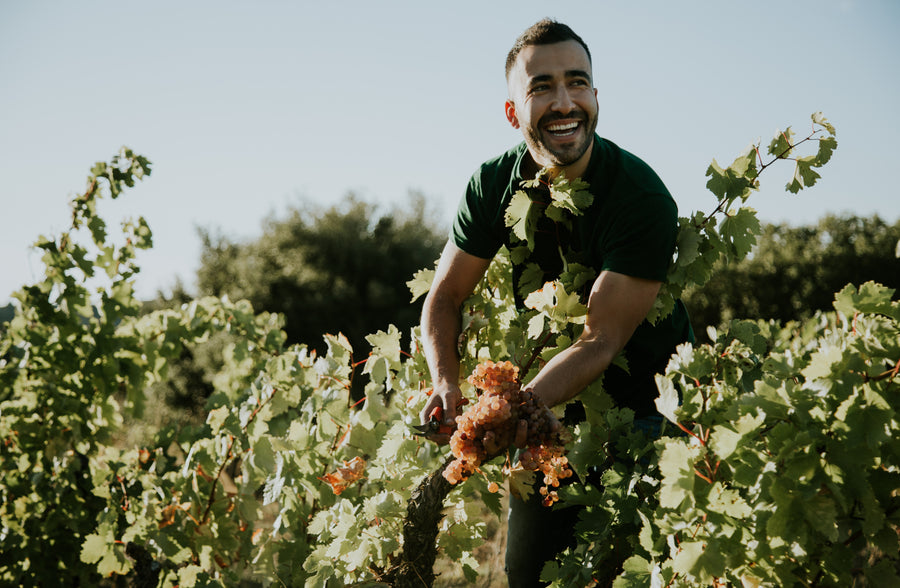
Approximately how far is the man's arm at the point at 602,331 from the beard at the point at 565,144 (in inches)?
16.2

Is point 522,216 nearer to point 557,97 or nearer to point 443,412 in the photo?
point 557,97

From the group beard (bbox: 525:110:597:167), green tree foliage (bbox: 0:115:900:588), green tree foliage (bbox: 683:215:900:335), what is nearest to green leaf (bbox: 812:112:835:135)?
green tree foliage (bbox: 0:115:900:588)

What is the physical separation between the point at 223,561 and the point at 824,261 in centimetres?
1450

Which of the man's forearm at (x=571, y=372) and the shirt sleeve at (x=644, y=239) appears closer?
the man's forearm at (x=571, y=372)

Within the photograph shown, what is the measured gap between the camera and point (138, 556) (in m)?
2.86

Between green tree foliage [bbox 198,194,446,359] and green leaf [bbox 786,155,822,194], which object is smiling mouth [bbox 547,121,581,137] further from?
green tree foliage [bbox 198,194,446,359]

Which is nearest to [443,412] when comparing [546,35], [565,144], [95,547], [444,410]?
[444,410]

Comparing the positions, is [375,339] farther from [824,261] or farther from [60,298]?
[824,261]

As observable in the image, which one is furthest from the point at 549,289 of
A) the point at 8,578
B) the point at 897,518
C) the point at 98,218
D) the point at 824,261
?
the point at 824,261

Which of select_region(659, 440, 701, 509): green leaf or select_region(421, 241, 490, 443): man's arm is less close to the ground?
select_region(421, 241, 490, 443): man's arm

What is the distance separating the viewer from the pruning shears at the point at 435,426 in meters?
1.75

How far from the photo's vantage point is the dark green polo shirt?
1.86 meters

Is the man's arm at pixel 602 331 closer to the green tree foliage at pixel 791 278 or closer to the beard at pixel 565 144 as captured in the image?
the beard at pixel 565 144

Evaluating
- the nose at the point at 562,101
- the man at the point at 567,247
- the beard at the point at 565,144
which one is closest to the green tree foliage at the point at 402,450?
the man at the point at 567,247
